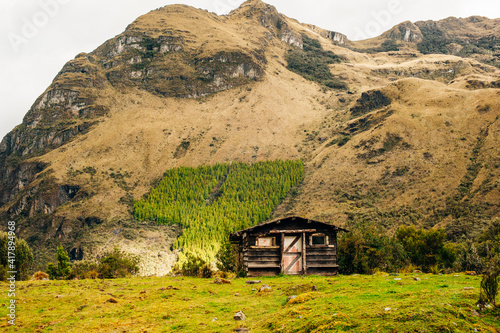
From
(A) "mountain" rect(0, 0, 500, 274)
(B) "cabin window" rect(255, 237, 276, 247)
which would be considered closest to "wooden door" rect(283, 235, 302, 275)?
(B) "cabin window" rect(255, 237, 276, 247)

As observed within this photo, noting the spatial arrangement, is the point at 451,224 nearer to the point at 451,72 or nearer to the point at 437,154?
the point at 437,154

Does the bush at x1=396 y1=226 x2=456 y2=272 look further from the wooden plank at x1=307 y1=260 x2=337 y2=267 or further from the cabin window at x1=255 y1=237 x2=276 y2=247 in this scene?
the cabin window at x1=255 y1=237 x2=276 y2=247

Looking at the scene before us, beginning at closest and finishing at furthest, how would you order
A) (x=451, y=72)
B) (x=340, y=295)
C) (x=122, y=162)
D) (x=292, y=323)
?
(x=292, y=323), (x=340, y=295), (x=122, y=162), (x=451, y=72)

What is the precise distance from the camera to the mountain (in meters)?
84.2

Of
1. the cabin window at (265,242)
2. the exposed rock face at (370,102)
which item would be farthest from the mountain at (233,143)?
the cabin window at (265,242)

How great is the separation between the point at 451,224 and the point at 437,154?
31.3 metres

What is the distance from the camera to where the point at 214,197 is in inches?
4380

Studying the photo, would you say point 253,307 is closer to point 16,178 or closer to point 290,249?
point 290,249

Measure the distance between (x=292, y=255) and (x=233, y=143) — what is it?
111544 mm

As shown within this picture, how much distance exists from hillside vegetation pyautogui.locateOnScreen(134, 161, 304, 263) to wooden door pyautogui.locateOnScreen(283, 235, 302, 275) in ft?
178

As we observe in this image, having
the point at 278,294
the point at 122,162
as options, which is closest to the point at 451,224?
the point at 278,294

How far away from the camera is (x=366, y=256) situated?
3033cm

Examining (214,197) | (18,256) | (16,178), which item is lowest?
(18,256)

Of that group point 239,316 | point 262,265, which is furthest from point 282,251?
point 239,316
